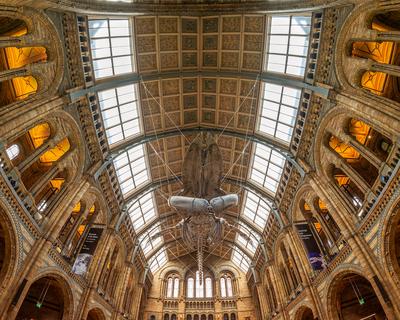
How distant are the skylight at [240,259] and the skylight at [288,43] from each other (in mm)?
25385

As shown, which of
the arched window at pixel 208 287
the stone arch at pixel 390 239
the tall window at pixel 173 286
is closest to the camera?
the stone arch at pixel 390 239

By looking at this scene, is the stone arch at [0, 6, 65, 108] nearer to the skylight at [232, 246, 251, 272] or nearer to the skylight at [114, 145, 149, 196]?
the skylight at [114, 145, 149, 196]

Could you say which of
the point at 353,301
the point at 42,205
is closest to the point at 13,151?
the point at 42,205

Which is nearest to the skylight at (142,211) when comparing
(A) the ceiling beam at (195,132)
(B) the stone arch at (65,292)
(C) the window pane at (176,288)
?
(A) the ceiling beam at (195,132)

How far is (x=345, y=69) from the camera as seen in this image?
14.2 m

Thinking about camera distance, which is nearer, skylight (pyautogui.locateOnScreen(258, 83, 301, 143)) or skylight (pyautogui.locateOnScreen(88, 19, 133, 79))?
skylight (pyautogui.locateOnScreen(88, 19, 133, 79))

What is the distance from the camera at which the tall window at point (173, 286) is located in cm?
3531

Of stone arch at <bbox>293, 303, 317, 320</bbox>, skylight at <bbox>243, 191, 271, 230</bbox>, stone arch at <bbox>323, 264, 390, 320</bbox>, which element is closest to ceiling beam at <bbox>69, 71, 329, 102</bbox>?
stone arch at <bbox>323, 264, 390, 320</bbox>

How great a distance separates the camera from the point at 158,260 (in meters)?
37.1

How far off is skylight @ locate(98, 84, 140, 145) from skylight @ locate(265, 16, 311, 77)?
1046 centimetres

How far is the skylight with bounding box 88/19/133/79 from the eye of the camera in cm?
1583

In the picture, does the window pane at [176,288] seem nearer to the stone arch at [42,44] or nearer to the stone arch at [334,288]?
the stone arch at [334,288]

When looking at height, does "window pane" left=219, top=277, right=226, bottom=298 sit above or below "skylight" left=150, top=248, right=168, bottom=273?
below

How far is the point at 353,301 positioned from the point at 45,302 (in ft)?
67.2
